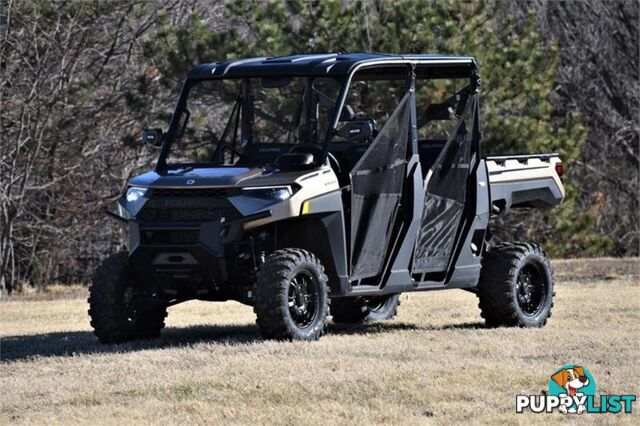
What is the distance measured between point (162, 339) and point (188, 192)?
4.95 ft

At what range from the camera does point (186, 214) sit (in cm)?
1148

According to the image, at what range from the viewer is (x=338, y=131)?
A: 11.7m

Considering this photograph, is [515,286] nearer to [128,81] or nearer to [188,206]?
[188,206]

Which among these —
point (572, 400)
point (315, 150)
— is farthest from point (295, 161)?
point (572, 400)

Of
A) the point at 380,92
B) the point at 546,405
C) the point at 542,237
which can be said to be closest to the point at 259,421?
the point at 546,405

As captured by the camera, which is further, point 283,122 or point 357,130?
point 283,122

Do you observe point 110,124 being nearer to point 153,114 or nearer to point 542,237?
point 153,114

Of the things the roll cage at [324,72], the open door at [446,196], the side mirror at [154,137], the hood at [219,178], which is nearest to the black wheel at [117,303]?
the hood at [219,178]

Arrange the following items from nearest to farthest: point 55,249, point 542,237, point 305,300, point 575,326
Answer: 1. point 305,300
2. point 575,326
3. point 55,249
4. point 542,237

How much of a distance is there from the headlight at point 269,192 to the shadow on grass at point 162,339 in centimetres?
117

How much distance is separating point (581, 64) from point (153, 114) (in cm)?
1203

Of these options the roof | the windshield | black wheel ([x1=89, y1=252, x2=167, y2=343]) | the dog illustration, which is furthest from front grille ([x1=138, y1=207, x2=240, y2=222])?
the dog illustration

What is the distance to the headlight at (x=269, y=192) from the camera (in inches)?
441

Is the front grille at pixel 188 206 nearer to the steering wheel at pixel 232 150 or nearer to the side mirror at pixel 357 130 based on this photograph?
the side mirror at pixel 357 130
